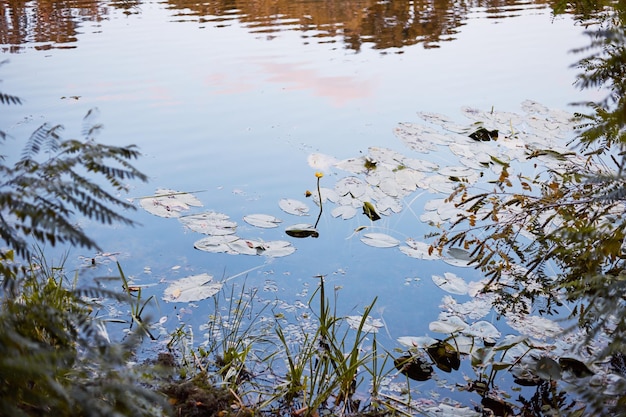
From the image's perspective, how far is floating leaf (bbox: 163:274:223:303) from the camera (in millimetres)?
2582

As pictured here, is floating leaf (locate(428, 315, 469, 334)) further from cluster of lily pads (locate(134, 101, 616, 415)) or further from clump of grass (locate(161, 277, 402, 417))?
clump of grass (locate(161, 277, 402, 417))

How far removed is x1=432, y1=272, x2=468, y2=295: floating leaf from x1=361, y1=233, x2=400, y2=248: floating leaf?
34 centimetres

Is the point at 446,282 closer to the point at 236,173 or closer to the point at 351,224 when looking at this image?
the point at 351,224

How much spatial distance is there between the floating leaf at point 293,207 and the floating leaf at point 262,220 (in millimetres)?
123

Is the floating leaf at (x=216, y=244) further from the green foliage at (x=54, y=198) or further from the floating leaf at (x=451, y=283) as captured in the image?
the green foliage at (x=54, y=198)

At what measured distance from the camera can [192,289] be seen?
2633 mm

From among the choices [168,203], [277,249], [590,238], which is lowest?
[277,249]

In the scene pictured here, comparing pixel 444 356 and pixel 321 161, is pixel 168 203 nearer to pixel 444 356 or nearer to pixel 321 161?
pixel 321 161

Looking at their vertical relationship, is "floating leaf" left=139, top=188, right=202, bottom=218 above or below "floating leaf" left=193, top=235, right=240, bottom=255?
above

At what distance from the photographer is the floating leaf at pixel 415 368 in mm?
2197

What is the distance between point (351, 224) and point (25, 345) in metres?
2.56

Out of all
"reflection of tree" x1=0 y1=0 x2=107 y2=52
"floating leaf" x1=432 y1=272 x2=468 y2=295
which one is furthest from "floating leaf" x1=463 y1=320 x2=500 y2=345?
"reflection of tree" x1=0 y1=0 x2=107 y2=52

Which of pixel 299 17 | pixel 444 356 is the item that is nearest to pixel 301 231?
pixel 444 356

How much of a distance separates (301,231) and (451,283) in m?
0.84
